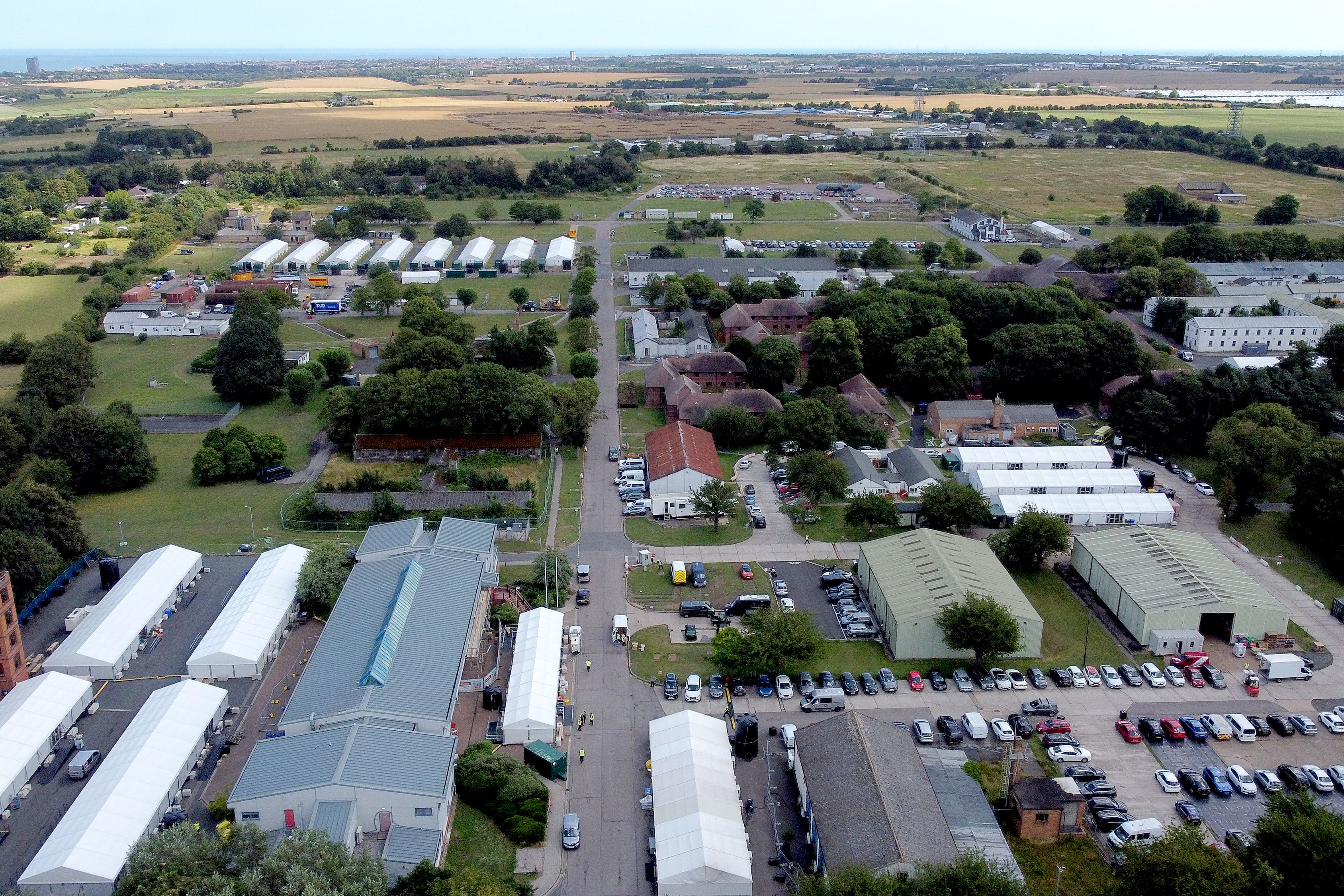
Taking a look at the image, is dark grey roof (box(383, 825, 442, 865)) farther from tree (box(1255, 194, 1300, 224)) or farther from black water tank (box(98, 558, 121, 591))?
tree (box(1255, 194, 1300, 224))

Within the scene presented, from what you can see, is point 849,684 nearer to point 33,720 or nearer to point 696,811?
point 696,811

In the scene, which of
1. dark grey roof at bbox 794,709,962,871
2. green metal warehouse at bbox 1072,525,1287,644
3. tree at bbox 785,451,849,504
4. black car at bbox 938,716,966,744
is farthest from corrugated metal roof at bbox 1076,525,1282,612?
dark grey roof at bbox 794,709,962,871

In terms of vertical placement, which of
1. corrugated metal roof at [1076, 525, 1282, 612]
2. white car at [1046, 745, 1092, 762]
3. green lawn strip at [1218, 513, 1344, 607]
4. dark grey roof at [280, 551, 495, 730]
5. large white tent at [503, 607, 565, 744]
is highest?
dark grey roof at [280, 551, 495, 730]

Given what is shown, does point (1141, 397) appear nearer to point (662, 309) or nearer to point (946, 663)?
point (946, 663)

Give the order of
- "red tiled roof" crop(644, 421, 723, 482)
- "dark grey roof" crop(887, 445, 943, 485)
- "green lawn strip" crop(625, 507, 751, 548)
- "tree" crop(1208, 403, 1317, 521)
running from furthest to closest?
"dark grey roof" crop(887, 445, 943, 485) → "red tiled roof" crop(644, 421, 723, 482) → "tree" crop(1208, 403, 1317, 521) → "green lawn strip" crop(625, 507, 751, 548)

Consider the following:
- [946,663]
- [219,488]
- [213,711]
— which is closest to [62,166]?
[219,488]

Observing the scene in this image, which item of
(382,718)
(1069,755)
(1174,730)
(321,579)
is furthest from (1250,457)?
(321,579)
